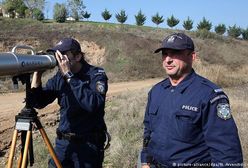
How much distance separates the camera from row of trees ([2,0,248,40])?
43500 mm

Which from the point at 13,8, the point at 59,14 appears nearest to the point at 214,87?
the point at 59,14

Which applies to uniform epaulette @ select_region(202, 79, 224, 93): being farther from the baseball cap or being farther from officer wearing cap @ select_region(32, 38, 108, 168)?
officer wearing cap @ select_region(32, 38, 108, 168)

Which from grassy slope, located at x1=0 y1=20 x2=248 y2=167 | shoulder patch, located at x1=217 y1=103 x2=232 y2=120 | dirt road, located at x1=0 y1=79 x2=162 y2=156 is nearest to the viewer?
shoulder patch, located at x1=217 y1=103 x2=232 y2=120

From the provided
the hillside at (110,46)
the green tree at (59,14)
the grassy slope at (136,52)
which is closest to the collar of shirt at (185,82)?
the grassy slope at (136,52)

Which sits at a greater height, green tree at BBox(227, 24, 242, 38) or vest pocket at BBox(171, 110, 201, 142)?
green tree at BBox(227, 24, 242, 38)

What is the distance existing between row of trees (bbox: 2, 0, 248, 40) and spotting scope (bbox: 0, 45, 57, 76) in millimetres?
40095

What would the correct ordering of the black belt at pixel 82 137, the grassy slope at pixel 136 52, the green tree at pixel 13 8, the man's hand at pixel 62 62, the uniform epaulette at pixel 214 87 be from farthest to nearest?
the green tree at pixel 13 8
the grassy slope at pixel 136 52
the black belt at pixel 82 137
the man's hand at pixel 62 62
the uniform epaulette at pixel 214 87

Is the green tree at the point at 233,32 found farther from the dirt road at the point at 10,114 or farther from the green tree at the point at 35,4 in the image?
the dirt road at the point at 10,114

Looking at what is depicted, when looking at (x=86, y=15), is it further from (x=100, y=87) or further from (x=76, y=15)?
(x=100, y=87)

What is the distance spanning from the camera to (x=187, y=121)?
2.94m

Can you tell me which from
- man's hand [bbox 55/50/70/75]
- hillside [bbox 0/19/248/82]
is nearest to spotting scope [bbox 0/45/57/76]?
man's hand [bbox 55/50/70/75]

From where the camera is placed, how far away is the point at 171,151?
305cm

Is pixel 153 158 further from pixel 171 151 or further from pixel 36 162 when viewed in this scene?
pixel 36 162

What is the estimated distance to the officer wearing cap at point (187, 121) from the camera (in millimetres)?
2834
